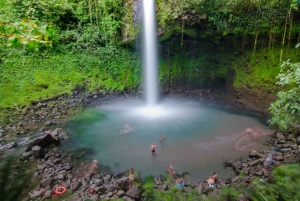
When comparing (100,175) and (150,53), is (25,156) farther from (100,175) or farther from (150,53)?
(150,53)

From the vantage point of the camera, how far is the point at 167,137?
26.8ft

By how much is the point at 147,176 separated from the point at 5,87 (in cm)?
986

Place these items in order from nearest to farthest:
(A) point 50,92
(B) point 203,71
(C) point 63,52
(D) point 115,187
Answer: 1. (D) point 115,187
2. (A) point 50,92
3. (C) point 63,52
4. (B) point 203,71

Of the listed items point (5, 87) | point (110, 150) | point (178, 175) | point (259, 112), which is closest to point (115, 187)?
point (178, 175)

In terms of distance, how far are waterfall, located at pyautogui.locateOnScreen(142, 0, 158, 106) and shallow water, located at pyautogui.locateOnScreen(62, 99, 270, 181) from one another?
1986mm

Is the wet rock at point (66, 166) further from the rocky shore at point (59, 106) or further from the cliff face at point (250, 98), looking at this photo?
the cliff face at point (250, 98)

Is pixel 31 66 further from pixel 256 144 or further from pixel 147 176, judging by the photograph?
pixel 256 144

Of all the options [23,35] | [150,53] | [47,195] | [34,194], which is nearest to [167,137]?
[47,195]

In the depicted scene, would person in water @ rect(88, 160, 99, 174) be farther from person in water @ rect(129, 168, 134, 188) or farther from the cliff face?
the cliff face

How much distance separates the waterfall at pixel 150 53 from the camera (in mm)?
12057

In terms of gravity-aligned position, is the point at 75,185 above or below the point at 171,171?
above

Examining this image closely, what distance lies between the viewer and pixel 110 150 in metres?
7.30

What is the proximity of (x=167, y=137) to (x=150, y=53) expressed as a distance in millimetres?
7344

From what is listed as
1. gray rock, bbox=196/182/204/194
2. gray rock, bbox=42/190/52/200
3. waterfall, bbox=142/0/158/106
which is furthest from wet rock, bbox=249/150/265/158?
waterfall, bbox=142/0/158/106
